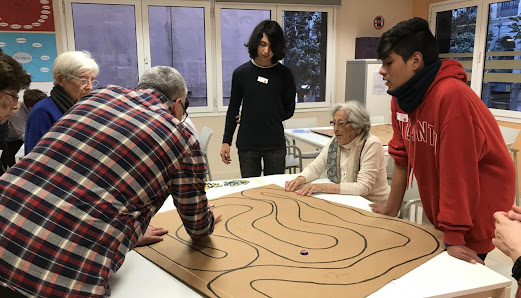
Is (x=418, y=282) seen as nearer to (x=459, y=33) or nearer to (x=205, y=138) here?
(x=205, y=138)

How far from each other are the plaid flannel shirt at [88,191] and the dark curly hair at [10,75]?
0.25 m

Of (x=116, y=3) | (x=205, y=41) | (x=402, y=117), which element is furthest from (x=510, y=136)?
(x=116, y=3)

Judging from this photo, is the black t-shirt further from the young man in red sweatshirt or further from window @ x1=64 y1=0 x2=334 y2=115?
window @ x1=64 y1=0 x2=334 y2=115

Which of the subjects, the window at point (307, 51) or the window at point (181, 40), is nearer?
the window at point (181, 40)

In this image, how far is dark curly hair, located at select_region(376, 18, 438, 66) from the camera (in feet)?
4.68

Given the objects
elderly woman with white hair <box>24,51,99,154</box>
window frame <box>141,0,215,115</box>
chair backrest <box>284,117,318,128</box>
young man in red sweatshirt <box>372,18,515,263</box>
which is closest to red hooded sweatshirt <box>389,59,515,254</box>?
young man in red sweatshirt <box>372,18,515,263</box>

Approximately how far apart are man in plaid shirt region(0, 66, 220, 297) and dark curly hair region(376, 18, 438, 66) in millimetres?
825

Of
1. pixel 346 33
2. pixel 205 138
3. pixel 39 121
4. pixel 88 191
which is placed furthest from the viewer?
pixel 346 33

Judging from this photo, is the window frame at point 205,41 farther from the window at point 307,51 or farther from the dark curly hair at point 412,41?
the dark curly hair at point 412,41

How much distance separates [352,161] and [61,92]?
5.35ft

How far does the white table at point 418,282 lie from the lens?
1155 mm

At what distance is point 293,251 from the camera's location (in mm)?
1387

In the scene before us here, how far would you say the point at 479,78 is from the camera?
4.96 m

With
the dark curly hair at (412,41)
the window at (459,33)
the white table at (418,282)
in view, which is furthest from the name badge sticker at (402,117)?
the window at (459,33)
